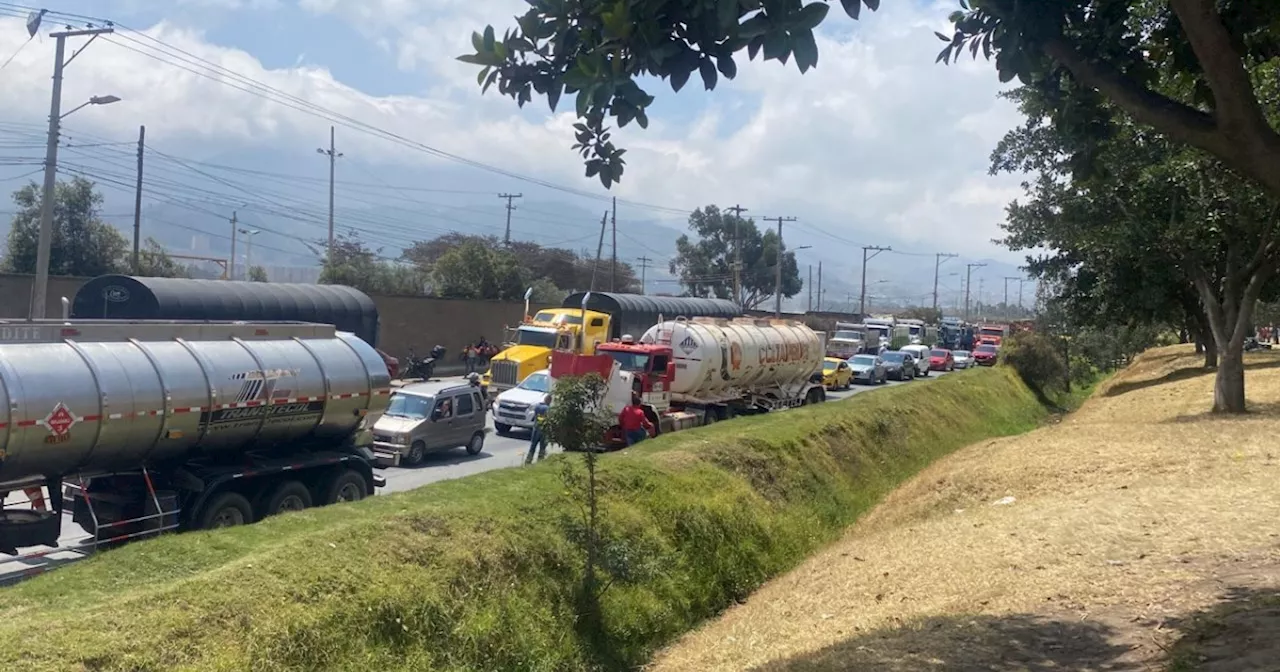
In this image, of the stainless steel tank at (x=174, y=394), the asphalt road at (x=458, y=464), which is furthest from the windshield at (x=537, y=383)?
the stainless steel tank at (x=174, y=394)

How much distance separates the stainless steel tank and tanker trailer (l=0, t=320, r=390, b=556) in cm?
2

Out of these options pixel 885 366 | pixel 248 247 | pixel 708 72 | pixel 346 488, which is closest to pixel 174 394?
pixel 346 488

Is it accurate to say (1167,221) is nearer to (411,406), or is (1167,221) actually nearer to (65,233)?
(411,406)

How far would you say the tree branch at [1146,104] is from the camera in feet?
19.9

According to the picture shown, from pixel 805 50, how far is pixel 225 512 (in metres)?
10.0

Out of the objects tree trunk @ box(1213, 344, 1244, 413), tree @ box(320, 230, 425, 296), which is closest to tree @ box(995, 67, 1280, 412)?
tree trunk @ box(1213, 344, 1244, 413)

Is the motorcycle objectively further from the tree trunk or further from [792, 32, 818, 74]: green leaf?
[792, 32, 818, 74]: green leaf

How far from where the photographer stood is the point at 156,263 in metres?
51.2

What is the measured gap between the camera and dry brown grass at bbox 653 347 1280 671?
24.2 ft

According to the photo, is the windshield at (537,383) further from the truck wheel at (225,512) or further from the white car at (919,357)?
the white car at (919,357)

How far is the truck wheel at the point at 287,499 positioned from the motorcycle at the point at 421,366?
26.7 metres

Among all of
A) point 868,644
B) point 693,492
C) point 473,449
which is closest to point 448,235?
point 473,449

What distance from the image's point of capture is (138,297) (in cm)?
2661

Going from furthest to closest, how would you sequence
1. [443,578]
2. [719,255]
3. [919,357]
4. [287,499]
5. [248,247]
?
[719,255]
[248,247]
[919,357]
[287,499]
[443,578]
